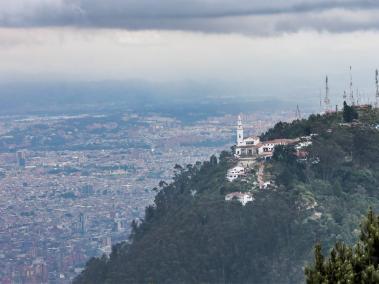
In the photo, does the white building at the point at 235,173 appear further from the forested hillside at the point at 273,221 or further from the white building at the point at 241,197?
the white building at the point at 241,197

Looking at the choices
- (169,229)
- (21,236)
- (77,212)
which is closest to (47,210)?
(77,212)

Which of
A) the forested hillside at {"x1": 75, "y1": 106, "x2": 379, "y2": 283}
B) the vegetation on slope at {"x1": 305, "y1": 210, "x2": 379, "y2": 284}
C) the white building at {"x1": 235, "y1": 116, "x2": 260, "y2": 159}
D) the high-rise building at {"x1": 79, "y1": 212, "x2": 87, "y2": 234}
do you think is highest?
the white building at {"x1": 235, "y1": 116, "x2": 260, "y2": 159}

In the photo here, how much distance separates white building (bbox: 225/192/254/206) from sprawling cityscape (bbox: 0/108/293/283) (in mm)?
30677

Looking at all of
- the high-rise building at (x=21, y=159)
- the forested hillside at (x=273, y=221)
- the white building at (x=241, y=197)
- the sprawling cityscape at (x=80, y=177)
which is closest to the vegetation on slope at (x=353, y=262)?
the forested hillside at (x=273, y=221)

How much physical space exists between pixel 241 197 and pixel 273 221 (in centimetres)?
598

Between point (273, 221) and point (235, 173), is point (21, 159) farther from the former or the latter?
point (273, 221)

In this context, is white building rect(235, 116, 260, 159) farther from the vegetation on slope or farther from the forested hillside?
the vegetation on slope

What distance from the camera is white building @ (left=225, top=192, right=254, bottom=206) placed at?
226 feet

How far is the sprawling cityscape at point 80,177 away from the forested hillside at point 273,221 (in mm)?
30078

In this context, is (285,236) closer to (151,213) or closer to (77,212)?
(151,213)

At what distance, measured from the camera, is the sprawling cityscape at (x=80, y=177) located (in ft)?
359

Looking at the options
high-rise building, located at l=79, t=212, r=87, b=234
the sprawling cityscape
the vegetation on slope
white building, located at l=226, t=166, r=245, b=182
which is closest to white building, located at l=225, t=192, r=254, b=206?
white building, located at l=226, t=166, r=245, b=182

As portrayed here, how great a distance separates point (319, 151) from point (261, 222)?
851 centimetres

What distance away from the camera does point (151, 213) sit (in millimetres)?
82688
